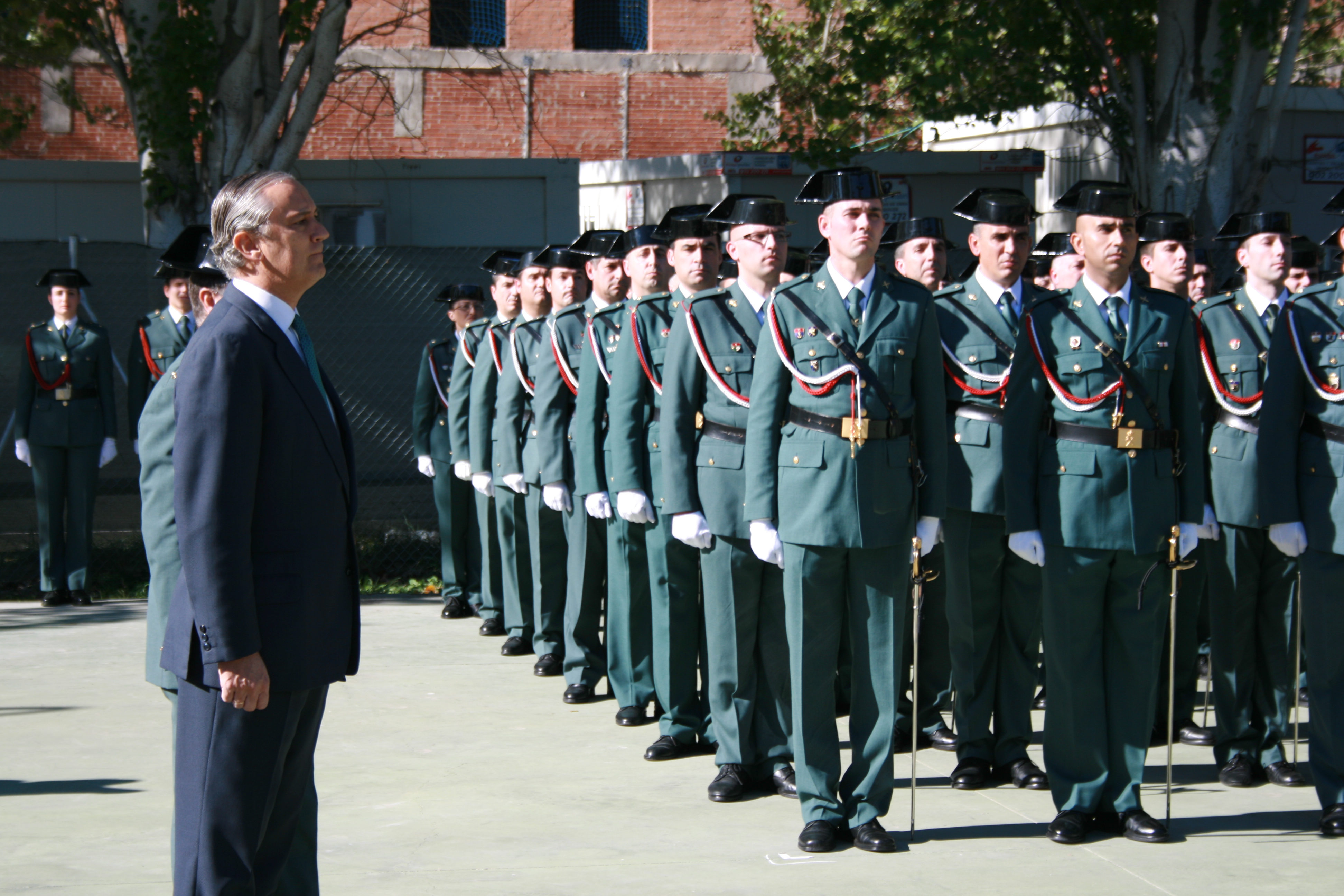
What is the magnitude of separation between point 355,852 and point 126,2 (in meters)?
8.33

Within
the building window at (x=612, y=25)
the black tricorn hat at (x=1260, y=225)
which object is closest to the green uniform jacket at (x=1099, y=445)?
the black tricorn hat at (x=1260, y=225)

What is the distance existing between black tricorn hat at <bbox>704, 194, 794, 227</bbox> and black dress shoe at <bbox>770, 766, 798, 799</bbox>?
2168mm

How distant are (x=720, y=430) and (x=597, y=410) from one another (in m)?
1.27

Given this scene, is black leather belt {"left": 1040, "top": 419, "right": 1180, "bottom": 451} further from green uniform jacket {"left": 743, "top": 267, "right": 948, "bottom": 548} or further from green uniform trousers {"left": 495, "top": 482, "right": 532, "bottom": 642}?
green uniform trousers {"left": 495, "top": 482, "right": 532, "bottom": 642}

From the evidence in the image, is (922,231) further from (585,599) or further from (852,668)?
(852,668)

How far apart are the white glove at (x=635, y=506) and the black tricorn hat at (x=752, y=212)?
1250 millimetres

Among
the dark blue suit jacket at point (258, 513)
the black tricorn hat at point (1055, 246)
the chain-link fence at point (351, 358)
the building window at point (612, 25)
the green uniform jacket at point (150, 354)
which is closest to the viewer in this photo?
the dark blue suit jacket at point (258, 513)

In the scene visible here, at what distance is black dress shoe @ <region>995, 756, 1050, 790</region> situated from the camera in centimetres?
581

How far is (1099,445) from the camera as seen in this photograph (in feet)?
16.8

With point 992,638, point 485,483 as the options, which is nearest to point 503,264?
point 485,483

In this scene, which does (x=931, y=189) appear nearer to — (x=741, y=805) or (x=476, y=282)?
(x=476, y=282)

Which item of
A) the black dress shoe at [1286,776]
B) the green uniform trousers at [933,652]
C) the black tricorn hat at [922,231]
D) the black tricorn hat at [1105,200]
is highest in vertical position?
the black tricorn hat at [922,231]

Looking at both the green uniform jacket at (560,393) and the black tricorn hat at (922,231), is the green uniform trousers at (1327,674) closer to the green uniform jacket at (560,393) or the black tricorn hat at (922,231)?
the black tricorn hat at (922,231)

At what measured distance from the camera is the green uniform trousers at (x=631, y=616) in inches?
273
